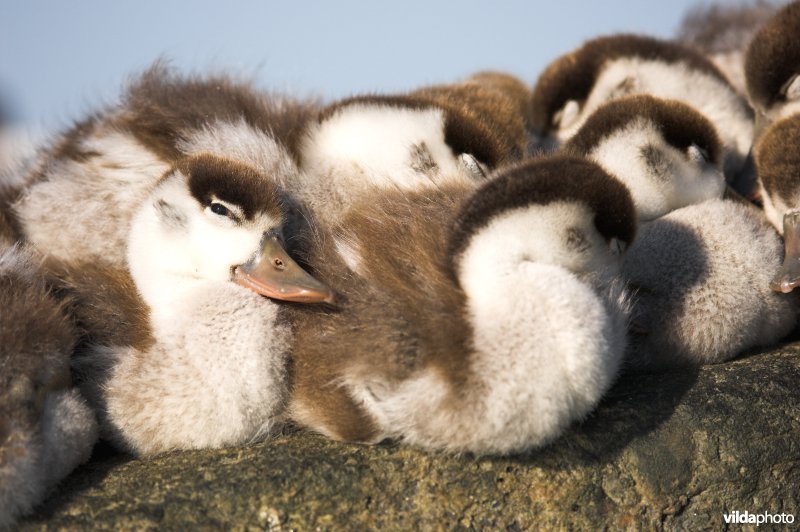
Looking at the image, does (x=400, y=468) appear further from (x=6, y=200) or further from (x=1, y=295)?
(x=6, y=200)

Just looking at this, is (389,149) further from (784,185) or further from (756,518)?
(756,518)

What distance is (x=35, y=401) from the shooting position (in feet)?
10.1

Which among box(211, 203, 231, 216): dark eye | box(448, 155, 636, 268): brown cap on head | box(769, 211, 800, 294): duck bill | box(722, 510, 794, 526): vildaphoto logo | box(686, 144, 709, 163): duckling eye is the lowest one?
box(722, 510, 794, 526): vildaphoto logo

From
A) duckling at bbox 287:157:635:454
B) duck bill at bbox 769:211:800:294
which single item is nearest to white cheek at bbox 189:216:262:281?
duckling at bbox 287:157:635:454

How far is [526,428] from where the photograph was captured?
2941mm

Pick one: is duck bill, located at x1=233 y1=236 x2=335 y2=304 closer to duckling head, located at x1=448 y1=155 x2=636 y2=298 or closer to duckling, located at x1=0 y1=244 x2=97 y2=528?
duckling head, located at x1=448 y1=155 x2=636 y2=298

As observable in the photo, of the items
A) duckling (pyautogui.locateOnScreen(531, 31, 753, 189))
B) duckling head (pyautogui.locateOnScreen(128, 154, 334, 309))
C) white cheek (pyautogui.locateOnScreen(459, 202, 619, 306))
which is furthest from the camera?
duckling (pyautogui.locateOnScreen(531, 31, 753, 189))

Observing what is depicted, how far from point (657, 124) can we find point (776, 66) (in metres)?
1.16

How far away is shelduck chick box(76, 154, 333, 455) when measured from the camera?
3287mm

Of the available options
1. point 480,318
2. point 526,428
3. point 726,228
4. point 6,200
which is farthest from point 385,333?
point 6,200

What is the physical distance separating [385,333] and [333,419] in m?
0.38

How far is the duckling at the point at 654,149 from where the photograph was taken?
4027mm

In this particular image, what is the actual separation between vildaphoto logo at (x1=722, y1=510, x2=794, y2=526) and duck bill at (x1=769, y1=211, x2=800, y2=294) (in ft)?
2.89

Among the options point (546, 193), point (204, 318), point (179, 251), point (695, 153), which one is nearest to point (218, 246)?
point (179, 251)
